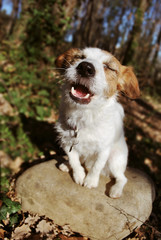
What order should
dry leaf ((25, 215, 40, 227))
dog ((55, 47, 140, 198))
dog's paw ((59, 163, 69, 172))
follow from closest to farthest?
1. dog ((55, 47, 140, 198))
2. dry leaf ((25, 215, 40, 227))
3. dog's paw ((59, 163, 69, 172))

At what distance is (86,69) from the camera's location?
91.4 inches

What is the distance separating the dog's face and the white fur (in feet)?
0.04

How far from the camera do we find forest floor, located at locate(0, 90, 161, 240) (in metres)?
2.48

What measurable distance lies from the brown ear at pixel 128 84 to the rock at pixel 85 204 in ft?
4.76

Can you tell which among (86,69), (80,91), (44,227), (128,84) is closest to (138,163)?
(128,84)

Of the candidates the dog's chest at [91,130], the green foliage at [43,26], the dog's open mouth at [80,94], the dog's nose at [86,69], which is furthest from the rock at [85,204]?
the green foliage at [43,26]

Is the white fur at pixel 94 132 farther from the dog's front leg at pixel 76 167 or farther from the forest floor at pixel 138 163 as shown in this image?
the forest floor at pixel 138 163

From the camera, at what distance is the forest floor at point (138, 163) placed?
2.48m

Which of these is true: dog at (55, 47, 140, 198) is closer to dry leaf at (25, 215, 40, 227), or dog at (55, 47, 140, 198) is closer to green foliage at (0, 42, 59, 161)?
dry leaf at (25, 215, 40, 227)

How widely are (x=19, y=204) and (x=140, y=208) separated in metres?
1.75

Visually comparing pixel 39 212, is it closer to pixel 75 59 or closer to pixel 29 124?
pixel 75 59

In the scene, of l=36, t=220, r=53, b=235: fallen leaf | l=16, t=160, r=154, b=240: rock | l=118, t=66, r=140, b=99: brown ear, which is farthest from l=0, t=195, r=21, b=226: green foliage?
l=118, t=66, r=140, b=99: brown ear

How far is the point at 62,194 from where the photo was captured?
279 centimetres

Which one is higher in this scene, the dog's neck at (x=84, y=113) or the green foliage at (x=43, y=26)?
the green foliage at (x=43, y=26)
